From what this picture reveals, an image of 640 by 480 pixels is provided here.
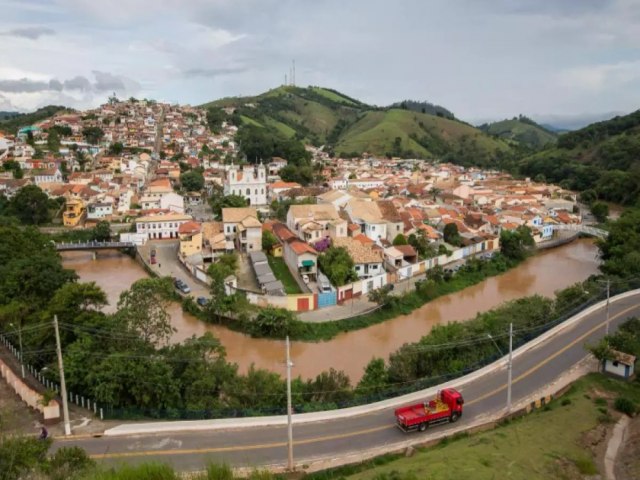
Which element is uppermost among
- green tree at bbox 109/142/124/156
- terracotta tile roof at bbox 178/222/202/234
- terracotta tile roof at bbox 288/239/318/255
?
green tree at bbox 109/142/124/156

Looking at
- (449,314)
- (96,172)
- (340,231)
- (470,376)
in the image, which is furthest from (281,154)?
(470,376)

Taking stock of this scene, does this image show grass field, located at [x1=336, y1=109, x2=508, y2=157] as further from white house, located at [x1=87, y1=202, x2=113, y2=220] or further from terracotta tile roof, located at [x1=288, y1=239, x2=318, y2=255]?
terracotta tile roof, located at [x1=288, y1=239, x2=318, y2=255]

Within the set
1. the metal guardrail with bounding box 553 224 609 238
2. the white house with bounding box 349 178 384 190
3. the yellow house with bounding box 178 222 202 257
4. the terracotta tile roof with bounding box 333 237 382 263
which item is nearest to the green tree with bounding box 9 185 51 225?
the yellow house with bounding box 178 222 202 257

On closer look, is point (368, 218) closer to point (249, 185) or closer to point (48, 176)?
point (249, 185)

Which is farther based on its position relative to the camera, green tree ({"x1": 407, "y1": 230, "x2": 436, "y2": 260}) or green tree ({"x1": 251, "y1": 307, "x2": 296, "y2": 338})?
green tree ({"x1": 407, "y1": 230, "x2": 436, "y2": 260})

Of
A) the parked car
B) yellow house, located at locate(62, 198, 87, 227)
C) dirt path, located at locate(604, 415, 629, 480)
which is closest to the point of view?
dirt path, located at locate(604, 415, 629, 480)

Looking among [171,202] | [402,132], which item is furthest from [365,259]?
[402,132]
